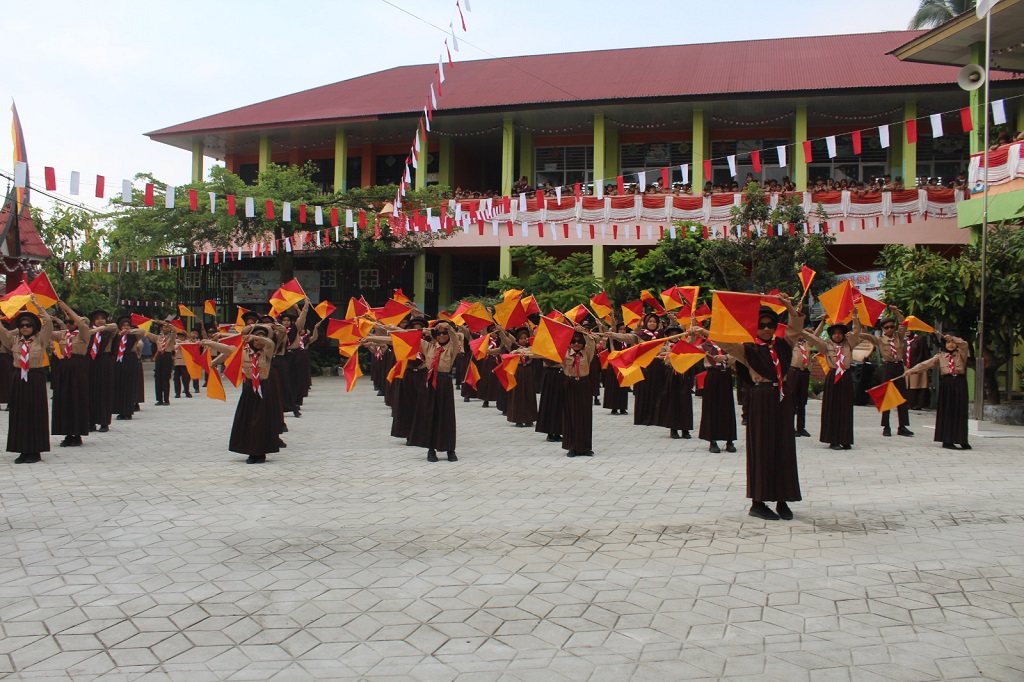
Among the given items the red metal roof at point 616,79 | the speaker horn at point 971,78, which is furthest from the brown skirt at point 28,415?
the red metal roof at point 616,79

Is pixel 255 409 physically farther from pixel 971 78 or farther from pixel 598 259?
pixel 598 259

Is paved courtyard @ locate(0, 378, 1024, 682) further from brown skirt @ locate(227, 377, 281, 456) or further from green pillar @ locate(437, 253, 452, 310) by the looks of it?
green pillar @ locate(437, 253, 452, 310)

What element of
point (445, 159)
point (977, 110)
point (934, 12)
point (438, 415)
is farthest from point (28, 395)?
point (934, 12)

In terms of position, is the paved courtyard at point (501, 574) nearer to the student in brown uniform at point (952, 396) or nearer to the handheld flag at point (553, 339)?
the handheld flag at point (553, 339)

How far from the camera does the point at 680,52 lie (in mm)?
32781

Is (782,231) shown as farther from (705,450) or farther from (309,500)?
(309,500)

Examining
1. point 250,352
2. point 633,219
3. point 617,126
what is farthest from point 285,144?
point 250,352

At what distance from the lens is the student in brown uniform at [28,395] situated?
1040cm

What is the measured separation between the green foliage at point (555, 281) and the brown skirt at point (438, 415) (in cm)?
1430

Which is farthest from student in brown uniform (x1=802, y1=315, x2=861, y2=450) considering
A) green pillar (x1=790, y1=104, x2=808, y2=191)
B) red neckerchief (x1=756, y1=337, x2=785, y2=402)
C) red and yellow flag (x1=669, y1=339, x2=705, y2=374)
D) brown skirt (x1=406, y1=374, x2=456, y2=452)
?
green pillar (x1=790, y1=104, x2=808, y2=191)

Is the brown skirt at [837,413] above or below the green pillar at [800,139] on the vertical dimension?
below

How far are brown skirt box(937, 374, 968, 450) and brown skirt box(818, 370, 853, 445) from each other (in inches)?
50.0

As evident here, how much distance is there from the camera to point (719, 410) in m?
12.0

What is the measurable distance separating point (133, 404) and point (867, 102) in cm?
2198
